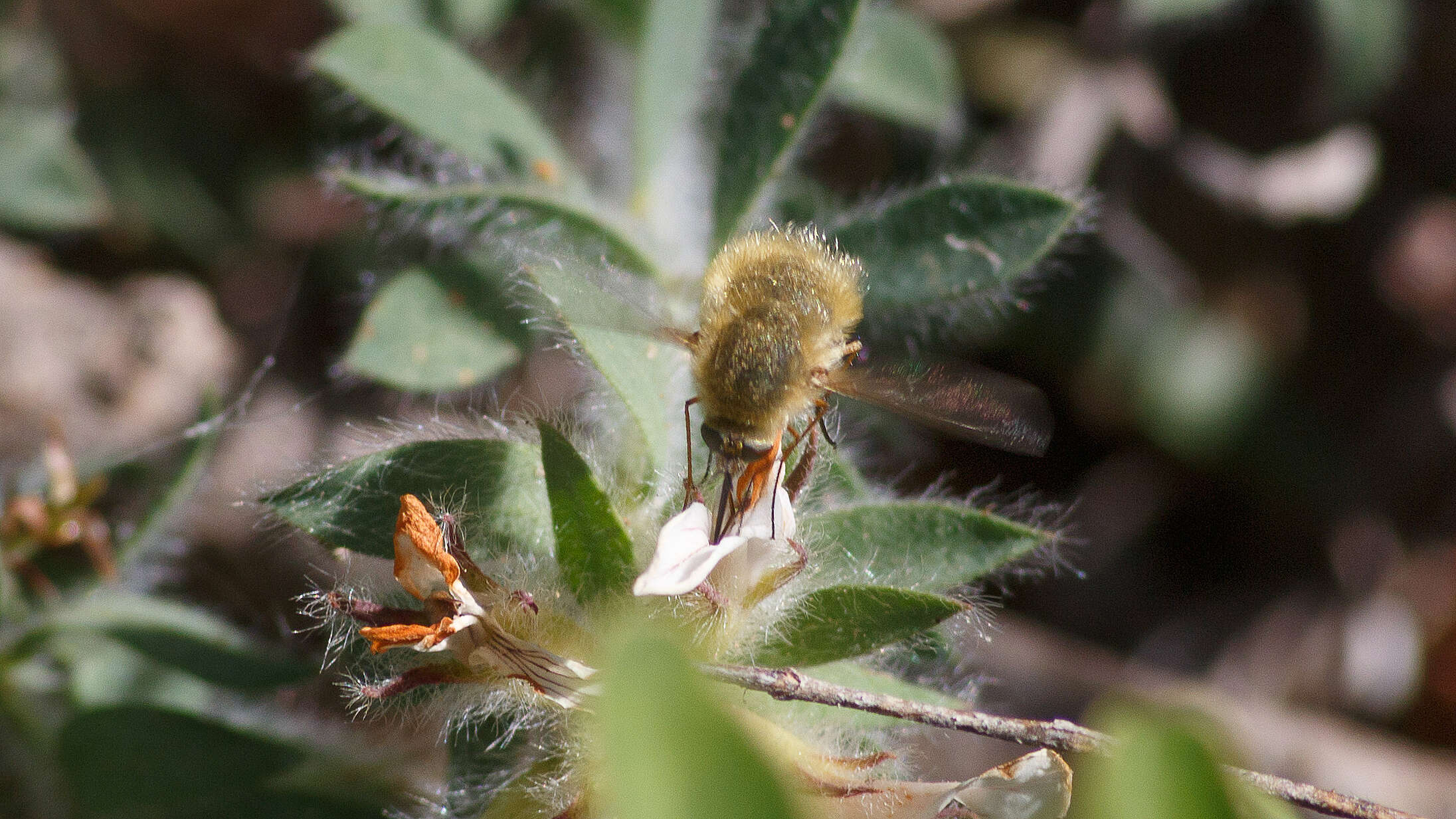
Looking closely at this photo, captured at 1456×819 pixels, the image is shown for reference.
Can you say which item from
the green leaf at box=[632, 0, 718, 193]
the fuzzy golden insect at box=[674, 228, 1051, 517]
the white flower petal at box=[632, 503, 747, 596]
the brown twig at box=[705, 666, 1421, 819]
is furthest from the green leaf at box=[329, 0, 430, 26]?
the brown twig at box=[705, 666, 1421, 819]

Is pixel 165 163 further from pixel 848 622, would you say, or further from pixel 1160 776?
pixel 1160 776

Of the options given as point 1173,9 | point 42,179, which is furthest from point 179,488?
point 1173,9

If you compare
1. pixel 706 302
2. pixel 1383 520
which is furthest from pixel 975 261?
pixel 1383 520

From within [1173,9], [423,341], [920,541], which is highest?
[1173,9]

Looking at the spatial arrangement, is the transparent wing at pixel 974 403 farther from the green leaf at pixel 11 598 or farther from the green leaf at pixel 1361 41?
the green leaf at pixel 1361 41

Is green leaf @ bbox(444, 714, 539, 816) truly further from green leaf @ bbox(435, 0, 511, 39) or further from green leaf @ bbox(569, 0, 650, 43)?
green leaf @ bbox(435, 0, 511, 39)

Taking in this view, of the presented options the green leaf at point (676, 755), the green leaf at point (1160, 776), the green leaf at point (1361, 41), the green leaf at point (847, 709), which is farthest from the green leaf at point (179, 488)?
the green leaf at point (1361, 41)
